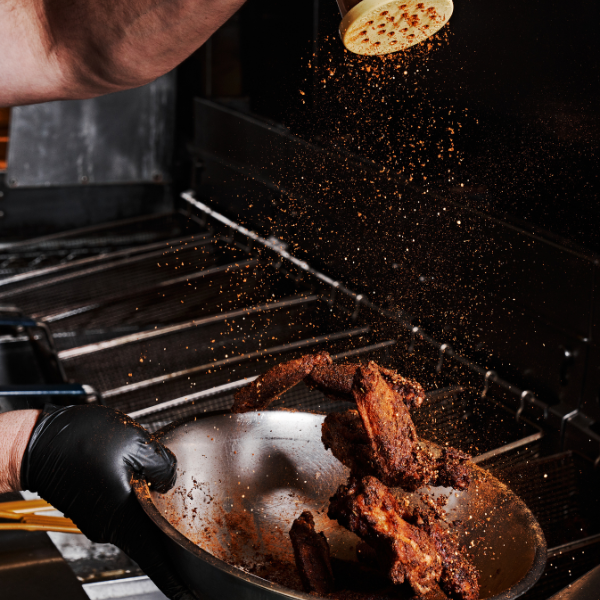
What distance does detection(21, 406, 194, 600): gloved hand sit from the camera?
1129 millimetres

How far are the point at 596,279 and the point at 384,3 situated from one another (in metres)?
0.95

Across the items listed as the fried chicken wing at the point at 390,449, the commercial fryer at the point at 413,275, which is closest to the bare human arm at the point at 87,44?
the commercial fryer at the point at 413,275

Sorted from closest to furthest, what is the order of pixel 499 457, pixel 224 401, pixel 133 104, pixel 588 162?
pixel 588 162 → pixel 499 457 → pixel 224 401 → pixel 133 104

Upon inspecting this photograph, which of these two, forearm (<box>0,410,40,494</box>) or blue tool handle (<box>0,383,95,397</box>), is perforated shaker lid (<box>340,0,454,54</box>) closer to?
forearm (<box>0,410,40,494</box>)

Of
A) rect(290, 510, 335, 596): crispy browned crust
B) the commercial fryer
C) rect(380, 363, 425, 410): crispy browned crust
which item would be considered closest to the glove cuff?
the commercial fryer

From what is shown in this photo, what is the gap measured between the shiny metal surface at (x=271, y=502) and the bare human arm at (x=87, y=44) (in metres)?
0.83

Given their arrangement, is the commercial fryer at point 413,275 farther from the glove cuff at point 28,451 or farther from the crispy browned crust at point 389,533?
the crispy browned crust at point 389,533

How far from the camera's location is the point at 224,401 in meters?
2.19

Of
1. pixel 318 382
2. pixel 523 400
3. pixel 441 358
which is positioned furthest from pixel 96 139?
pixel 318 382

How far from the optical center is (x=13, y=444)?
1230 millimetres

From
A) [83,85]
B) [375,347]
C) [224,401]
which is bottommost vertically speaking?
[224,401]

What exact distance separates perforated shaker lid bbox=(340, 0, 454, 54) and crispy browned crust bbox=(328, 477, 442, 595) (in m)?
0.70

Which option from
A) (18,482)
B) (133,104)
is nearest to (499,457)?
(18,482)

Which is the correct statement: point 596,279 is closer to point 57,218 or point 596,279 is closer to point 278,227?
point 278,227
